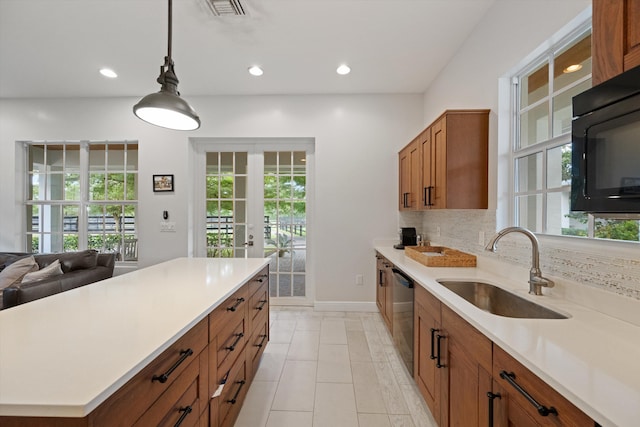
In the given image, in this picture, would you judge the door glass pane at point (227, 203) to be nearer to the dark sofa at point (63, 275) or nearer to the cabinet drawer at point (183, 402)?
the dark sofa at point (63, 275)

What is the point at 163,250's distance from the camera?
3648 millimetres

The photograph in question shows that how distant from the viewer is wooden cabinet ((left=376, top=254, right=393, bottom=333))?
265 centimetres

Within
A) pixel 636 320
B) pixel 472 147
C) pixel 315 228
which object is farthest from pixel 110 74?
pixel 636 320

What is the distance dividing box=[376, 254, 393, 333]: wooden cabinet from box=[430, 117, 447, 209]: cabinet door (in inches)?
32.0

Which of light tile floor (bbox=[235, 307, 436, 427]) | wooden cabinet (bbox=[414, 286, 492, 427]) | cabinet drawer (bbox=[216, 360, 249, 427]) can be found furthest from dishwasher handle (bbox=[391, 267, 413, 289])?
cabinet drawer (bbox=[216, 360, 249, 427])

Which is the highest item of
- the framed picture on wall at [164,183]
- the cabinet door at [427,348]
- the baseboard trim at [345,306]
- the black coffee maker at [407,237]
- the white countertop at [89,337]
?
the framed picture on wall at [164,183]

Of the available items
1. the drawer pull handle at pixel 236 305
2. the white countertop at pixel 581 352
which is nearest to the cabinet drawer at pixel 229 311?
the drawer pull handle at pixel 236 305

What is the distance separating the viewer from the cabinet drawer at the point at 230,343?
1.38m

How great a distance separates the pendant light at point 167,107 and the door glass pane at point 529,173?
2354mm

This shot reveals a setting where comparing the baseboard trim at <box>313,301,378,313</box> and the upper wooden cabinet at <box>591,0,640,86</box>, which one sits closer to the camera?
the upper wooden cabinet at <box>591,0,640,86</box>

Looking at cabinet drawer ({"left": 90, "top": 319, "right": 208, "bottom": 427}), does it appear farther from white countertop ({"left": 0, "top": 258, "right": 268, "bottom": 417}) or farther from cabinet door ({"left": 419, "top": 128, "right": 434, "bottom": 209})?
cabinet door ({"left": 419, "top": 128, "right": 434, "bottom": 209})

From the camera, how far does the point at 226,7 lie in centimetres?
208

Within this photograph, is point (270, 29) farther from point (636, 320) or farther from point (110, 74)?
point (636, 320)

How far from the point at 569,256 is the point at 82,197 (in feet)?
17.7
